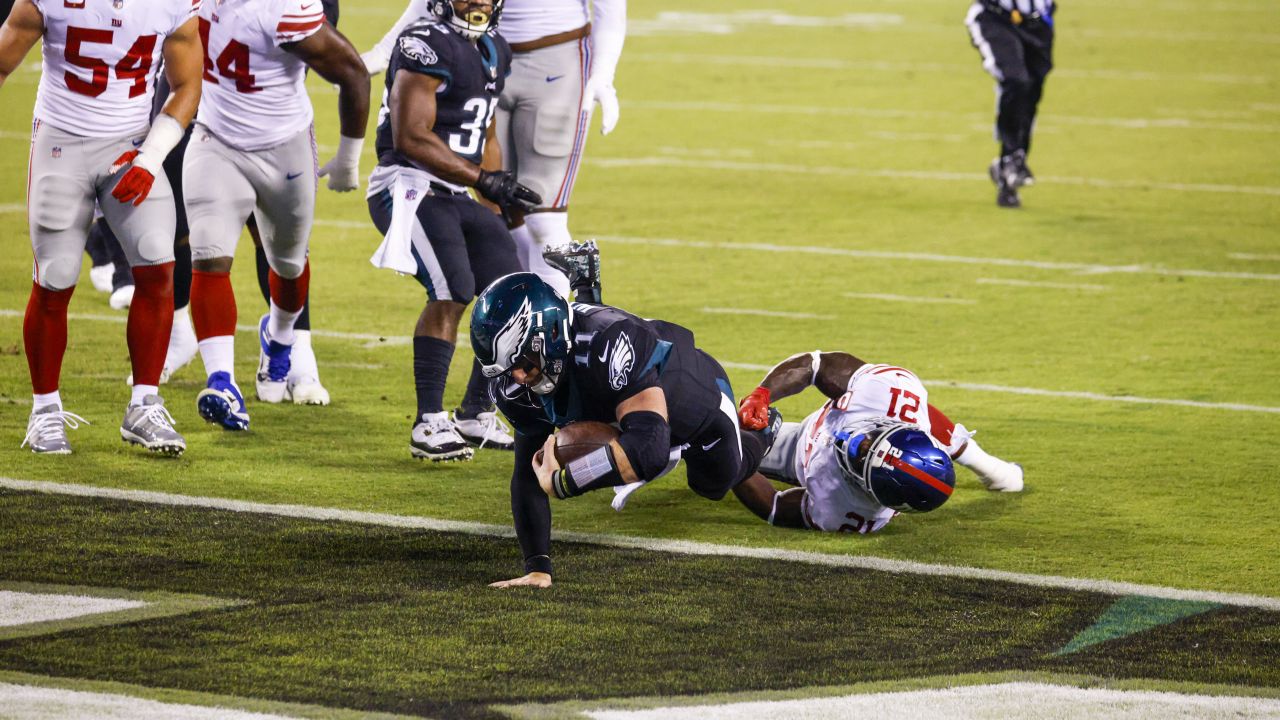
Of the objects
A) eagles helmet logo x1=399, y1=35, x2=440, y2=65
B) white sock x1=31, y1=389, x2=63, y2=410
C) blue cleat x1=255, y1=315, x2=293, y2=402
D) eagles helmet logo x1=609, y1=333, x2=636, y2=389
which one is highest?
eagles helmet logo x1=399, y1=35, x2=440, y2=65

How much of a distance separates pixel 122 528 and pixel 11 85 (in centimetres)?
1368

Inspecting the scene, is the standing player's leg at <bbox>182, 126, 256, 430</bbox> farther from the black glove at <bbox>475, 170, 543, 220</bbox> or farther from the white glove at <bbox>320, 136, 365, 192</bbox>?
the black glove at <bbox>475, 170, 543, 220</bbox>

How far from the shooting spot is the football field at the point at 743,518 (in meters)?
4.37

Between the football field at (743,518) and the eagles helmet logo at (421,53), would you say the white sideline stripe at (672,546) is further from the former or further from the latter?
the eagles helmet logo at (421,53)

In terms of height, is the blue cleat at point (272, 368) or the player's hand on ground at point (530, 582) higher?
the player's hand on ground at point (530, 582)

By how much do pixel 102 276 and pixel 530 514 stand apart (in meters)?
5.11

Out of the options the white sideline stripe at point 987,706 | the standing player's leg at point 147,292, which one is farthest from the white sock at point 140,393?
the white sideline stripe at point 987,706

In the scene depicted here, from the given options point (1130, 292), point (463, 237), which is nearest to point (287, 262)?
point (463, 237)

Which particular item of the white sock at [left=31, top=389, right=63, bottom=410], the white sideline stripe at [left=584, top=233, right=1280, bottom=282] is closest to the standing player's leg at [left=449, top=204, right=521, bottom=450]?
the white sock at [left=31, top=389, right=63, bottom=410]

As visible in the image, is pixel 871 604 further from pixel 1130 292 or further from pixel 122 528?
pixel 1130 292

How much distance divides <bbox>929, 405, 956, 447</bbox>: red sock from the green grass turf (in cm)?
89

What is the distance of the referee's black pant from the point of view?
508 inches

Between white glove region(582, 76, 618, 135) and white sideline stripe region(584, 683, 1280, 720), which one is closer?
white sideline stripe region(584, 683, 1280, 720)

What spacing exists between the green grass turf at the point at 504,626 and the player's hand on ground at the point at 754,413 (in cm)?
56
